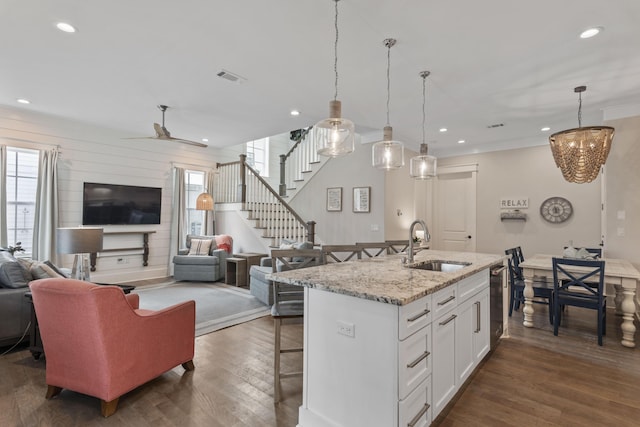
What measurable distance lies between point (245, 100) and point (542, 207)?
5.50 metres

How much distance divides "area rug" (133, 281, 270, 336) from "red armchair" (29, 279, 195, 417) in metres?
1.35

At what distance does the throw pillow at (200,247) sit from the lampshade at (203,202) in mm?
726

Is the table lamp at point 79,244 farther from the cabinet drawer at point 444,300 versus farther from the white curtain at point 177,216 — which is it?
the white curtain at point 177,216

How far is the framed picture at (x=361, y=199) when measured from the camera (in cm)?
600

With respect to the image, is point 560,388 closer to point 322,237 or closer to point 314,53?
point 314,53

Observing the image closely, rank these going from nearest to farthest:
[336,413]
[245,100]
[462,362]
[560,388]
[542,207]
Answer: [336,413] → [462,362] → [560,388] → [245,100] → [542,207]

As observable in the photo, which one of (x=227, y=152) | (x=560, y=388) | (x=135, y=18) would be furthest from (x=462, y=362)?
(x=227, y=152)

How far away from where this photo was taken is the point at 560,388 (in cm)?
249

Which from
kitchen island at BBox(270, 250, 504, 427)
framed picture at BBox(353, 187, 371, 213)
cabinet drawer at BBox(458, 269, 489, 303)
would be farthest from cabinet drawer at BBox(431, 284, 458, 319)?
framed picture at BBox(353, 187, 371, 213)

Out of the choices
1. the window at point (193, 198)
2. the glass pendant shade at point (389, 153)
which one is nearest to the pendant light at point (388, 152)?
the glass pendant shade at point (389, 153)

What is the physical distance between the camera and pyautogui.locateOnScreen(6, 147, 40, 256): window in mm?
4980

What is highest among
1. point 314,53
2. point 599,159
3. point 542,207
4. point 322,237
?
point 314,53

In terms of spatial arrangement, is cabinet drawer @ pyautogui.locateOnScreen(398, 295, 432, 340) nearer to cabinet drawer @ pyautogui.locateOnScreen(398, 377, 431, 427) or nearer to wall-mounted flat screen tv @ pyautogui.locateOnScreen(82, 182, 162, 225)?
cabinet drawer @ pyautogui.locateOnScreen(398, 377, 431, 427)

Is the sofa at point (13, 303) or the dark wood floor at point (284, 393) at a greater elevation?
the sofa at point (13, 303)
